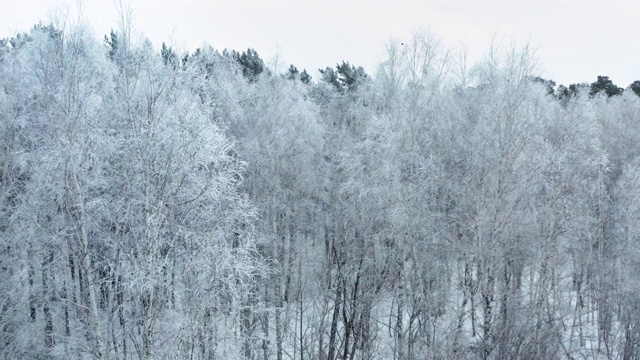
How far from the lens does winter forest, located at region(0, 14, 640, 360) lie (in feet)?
37.9

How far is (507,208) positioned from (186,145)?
34.2ft

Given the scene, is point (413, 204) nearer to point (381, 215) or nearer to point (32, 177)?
point (381, 215)

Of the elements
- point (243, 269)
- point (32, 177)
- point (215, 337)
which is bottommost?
point (215, 337)

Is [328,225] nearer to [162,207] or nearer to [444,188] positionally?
[444,188]

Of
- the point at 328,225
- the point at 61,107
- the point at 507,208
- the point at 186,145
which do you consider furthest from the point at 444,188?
the point at 61,107

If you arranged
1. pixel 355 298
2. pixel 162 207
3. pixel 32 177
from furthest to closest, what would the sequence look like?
pixel 355 298 < pixel 32 177 < pixel 162 207

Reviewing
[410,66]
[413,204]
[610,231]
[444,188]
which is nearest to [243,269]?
[413,204]

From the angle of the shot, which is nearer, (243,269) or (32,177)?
(243,269)

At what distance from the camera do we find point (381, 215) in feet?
59.4

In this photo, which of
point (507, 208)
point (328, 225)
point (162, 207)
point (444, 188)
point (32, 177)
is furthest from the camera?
point (328, 225)

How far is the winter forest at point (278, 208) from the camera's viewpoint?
11.5 m

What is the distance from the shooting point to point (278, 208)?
20484 millimetres

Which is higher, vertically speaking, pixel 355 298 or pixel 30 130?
pixel 30 130

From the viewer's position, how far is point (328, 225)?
21.5 metres
